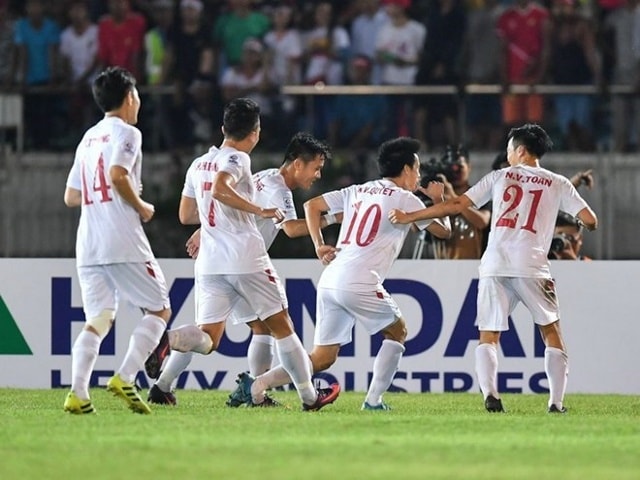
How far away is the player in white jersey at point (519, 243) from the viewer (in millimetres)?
11070

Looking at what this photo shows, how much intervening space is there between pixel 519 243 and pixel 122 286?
294 centimetres

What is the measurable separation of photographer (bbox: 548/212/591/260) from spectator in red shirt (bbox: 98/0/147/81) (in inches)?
237

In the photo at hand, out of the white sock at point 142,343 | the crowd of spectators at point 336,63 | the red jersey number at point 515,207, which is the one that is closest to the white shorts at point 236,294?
the white sock at point 142,343

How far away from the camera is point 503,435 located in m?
9.23

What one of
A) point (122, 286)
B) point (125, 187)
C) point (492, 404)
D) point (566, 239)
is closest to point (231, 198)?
point (125, 187)

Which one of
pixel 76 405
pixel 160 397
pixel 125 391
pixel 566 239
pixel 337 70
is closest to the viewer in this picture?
pixel 125 391

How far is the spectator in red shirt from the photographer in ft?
61.1

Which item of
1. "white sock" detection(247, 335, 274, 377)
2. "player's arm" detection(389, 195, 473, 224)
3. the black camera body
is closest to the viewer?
"player's arm" detection(389, 195, 473, 224)

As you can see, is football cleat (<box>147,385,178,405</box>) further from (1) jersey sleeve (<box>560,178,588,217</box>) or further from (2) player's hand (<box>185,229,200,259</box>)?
(1) jersey sleeve (<box>560,178,588,217</box>)

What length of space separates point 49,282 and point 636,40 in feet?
26.1

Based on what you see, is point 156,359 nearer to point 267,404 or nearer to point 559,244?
point 267,404

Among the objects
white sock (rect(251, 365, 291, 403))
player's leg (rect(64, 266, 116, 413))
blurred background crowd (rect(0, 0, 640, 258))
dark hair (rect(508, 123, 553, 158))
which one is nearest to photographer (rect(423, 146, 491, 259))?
blurred background crowd (rect(0, 0, 640, 258))

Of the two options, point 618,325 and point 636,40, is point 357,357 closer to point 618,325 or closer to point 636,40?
point 618,325

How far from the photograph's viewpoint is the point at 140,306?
9930mm
